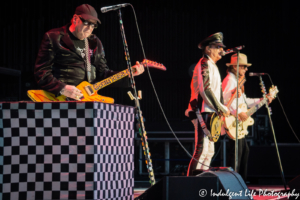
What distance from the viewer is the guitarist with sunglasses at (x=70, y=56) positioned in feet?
9.93

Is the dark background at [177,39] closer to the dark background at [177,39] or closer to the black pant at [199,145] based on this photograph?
the dark background at [177,39]

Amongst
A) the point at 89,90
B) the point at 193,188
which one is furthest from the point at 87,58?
the point at 193,188

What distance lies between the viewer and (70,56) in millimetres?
3191

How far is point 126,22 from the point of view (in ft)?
26.6

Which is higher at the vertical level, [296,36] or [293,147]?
[296,36]

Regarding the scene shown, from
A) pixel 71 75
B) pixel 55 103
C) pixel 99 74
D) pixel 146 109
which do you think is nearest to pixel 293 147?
pixel 146 109

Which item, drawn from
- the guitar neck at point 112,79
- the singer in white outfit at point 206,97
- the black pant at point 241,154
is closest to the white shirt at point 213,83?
the singer in white outfit at point 206,97

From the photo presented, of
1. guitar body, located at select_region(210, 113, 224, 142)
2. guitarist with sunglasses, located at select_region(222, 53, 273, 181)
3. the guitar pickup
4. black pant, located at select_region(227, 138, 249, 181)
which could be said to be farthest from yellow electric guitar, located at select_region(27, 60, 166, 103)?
black pant, located at select_region(227, 138, 249, 181)

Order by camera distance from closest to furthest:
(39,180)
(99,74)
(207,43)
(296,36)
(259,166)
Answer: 1. (39,180)
2. (99,74)
3. (207,43)
4. (259,166)
5. (296,36)

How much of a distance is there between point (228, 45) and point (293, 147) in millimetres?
2633

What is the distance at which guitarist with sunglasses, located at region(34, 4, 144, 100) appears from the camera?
3025 mm

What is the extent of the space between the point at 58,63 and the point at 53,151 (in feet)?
3.43

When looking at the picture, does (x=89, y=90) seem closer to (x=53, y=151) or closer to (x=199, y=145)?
(x=53, y=151)

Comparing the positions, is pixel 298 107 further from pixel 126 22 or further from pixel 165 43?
pixel 126 22
